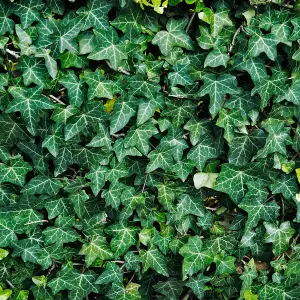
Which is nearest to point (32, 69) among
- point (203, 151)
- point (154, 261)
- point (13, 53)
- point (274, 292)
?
point (13, 53)

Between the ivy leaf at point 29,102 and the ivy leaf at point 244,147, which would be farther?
the ivy leaf at point 244,147

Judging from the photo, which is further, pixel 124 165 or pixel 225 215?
pixel 225 215

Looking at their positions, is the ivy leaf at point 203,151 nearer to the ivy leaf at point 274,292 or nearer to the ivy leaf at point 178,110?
the ivy leaf at point 178,110

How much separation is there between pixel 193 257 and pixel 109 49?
1.19 m

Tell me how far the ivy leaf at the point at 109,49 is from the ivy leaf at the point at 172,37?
7.1 inches

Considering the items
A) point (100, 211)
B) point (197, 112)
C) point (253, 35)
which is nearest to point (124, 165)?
point (100, 211)

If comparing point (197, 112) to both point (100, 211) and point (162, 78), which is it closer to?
point (162, 78)

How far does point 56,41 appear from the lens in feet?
7.77

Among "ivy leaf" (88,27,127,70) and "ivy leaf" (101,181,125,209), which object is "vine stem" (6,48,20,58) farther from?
"ivy leaf" (101,181,125,209)

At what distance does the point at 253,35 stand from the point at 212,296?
1507 mm

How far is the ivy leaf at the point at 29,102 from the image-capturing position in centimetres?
234

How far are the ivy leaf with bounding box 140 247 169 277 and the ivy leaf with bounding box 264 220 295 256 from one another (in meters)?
0.59

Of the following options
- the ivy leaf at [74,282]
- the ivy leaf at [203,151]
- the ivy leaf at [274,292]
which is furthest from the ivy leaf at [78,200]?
the ivy leaf at [274,292]

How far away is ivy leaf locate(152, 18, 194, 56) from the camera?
2.45 meters
